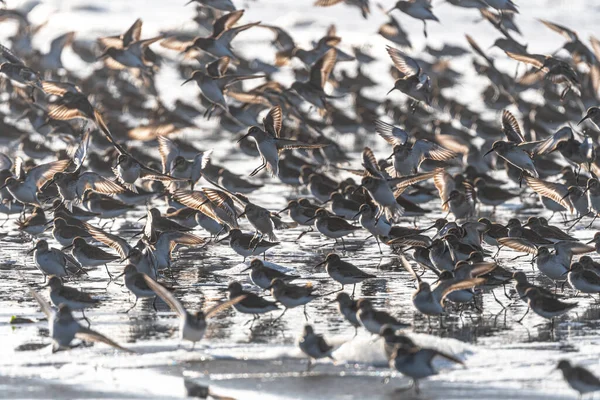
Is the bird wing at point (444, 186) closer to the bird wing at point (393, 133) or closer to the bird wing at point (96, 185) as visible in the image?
the bird wing at point (393, 133)

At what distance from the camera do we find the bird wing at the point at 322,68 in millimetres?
16781

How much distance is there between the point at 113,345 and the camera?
826cm

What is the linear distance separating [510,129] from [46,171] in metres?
5.65

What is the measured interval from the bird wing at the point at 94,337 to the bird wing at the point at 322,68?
347 inches

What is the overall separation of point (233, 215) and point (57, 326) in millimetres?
4093

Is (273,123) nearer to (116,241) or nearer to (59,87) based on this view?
(116,241)

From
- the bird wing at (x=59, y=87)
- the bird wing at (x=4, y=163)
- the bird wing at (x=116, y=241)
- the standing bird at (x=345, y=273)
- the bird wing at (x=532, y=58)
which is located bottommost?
the standing bird at (x=345, y=273)

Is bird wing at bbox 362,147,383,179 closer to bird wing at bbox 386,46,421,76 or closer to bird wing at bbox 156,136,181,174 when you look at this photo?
bird wing at bbox 386,46,421,76

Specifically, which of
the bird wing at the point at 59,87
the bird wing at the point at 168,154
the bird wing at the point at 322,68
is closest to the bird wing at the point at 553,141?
the bird wing at the point at 322,68

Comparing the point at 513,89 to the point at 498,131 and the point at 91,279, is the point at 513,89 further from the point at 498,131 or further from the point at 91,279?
the point at 91,279

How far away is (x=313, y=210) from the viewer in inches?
535

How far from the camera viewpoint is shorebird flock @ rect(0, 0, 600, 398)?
31.2ft

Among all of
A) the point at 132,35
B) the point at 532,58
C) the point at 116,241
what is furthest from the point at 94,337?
the point at 132,35

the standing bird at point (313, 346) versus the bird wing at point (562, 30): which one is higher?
the bird wing at point (562, 30)
